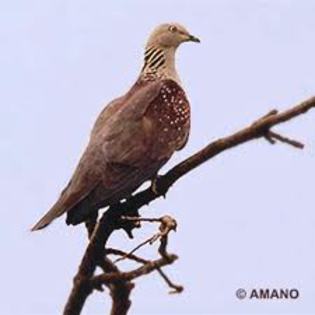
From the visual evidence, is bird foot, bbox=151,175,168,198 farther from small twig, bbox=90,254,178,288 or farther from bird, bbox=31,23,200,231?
small twig, bbox=90,254,178,288

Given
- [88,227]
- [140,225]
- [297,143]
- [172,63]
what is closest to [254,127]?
[297,143]

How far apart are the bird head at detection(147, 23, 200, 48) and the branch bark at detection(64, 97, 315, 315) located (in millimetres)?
2030

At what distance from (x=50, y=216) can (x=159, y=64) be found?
1.99 meters

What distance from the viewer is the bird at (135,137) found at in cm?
546

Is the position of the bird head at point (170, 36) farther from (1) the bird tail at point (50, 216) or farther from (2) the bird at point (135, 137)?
(1) the bird tail at point (50, 216)

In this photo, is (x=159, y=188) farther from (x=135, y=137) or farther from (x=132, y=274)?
(x=135, y=137)

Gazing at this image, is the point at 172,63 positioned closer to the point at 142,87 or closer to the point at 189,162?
the point at 142,87

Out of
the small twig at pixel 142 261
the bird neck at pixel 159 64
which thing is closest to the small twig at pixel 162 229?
the small twig at pixel 142 261

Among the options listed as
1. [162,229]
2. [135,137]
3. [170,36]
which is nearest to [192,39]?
[170,36]

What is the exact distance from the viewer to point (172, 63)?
23.2 feet

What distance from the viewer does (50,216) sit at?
5.35m

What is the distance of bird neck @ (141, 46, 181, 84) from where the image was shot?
6.93 m

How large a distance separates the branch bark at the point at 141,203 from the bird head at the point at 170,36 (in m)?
2.03

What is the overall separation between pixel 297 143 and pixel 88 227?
61.0 inches
